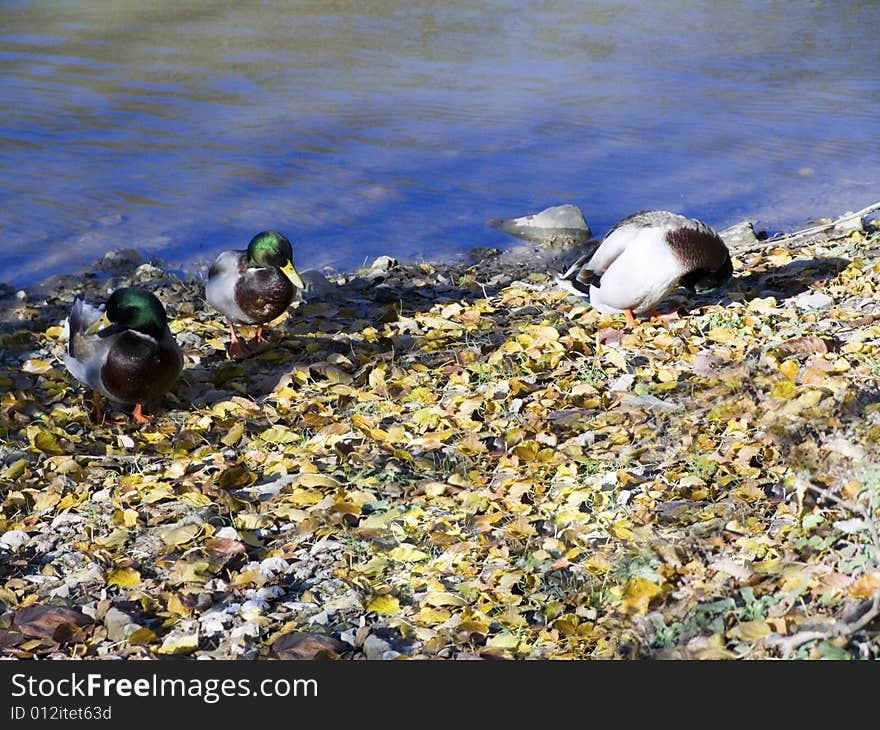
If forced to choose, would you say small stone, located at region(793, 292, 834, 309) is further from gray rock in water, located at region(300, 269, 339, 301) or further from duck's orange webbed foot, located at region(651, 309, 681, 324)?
gray rock in water, located at region(300, 269, 339, 301)

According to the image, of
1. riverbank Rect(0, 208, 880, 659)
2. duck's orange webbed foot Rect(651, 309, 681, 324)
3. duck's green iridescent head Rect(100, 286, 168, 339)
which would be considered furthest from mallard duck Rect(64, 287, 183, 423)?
duck's orange webbed foot Rect(651, 309, 681, 324)

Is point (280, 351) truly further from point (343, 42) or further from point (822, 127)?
point (343, 42)

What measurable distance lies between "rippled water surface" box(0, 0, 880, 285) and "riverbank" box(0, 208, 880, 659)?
7.87 feet

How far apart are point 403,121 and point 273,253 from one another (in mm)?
4657

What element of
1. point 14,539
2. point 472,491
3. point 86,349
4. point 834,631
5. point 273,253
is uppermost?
point 273,253

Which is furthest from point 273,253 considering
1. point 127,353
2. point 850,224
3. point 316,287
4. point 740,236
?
point 850,224

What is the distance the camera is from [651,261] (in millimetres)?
5320

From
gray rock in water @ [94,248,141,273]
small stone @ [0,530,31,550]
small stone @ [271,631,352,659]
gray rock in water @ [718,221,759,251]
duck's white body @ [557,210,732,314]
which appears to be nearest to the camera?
small stone @ [271,631,352,659]

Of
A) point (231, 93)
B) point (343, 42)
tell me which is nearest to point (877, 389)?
point (231, 93)

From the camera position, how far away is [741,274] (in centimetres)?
616

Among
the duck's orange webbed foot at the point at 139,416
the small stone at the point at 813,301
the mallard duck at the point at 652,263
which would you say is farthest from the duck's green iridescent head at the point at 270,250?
the small stone at the point at 813,301

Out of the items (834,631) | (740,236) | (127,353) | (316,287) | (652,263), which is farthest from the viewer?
(740,236)

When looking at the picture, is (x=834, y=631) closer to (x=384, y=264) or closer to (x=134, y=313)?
(x=134, y=313)

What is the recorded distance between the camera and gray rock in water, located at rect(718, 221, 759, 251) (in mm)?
7047
